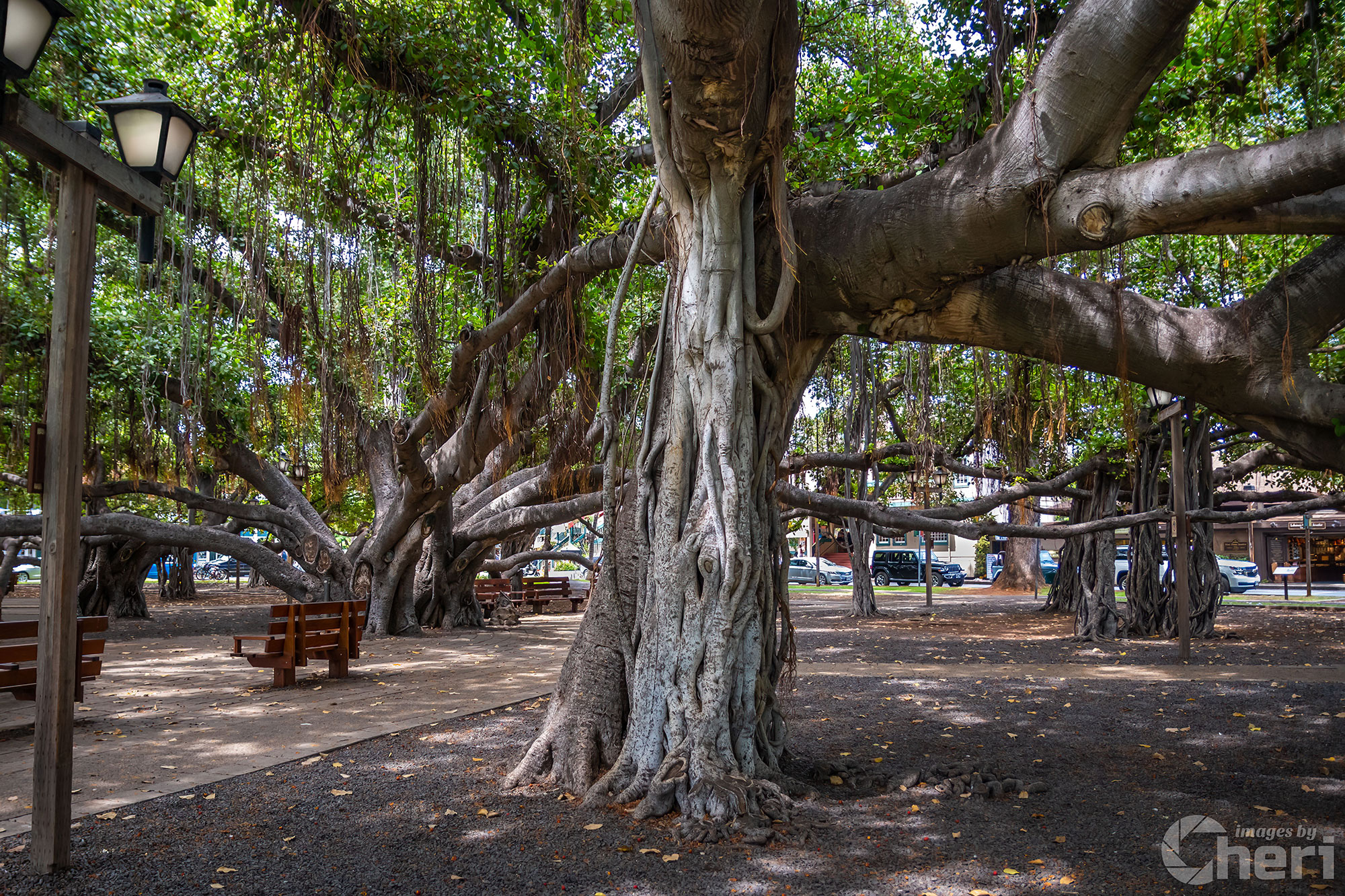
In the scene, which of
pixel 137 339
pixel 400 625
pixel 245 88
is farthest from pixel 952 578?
pixel 245 88

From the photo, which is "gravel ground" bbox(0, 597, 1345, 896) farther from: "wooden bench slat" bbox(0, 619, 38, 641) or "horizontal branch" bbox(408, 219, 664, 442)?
"horizontal branch" bbox(408, 219, 664, 442)

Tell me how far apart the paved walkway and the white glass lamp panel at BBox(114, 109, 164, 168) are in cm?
285

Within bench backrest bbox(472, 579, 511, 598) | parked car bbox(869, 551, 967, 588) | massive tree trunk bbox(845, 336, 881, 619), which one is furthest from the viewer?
parked car bbox(869, 551, 967, 588)

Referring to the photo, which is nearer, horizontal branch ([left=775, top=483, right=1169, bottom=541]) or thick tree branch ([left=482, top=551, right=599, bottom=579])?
horizontal branch ([left=775, top=483, right=1169, bottom=541])

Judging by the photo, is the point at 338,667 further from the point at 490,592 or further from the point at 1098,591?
the point at 1098,591

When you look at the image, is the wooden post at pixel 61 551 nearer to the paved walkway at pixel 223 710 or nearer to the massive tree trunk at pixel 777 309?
the paved walkway at pixel 223 710

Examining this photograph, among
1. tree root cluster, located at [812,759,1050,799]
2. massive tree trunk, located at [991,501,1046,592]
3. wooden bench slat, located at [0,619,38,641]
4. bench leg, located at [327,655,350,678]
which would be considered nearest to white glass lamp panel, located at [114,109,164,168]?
wooden bench slat, located at [0,619,38,641]

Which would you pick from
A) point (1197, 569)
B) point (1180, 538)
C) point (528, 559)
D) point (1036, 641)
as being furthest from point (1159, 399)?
point (528, 559)

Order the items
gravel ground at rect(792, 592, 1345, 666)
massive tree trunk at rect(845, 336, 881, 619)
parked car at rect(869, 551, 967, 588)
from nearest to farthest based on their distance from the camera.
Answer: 1. gravel ground at rect(792, 592, 1345, 666)
2. massive tree trunk at rect(845, 336, 881, 619)
3. parked car at rect(869, 551, 967, 588)

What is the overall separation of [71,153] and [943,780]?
4.72m

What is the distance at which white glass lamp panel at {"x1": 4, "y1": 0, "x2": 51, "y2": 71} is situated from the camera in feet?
10.1

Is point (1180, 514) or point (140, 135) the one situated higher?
point (140, 135)

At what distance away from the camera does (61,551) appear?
10.5ft

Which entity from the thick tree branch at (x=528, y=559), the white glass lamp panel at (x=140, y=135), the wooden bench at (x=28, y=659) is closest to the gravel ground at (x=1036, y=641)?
the thick tree branch at (x=528, y=559)
